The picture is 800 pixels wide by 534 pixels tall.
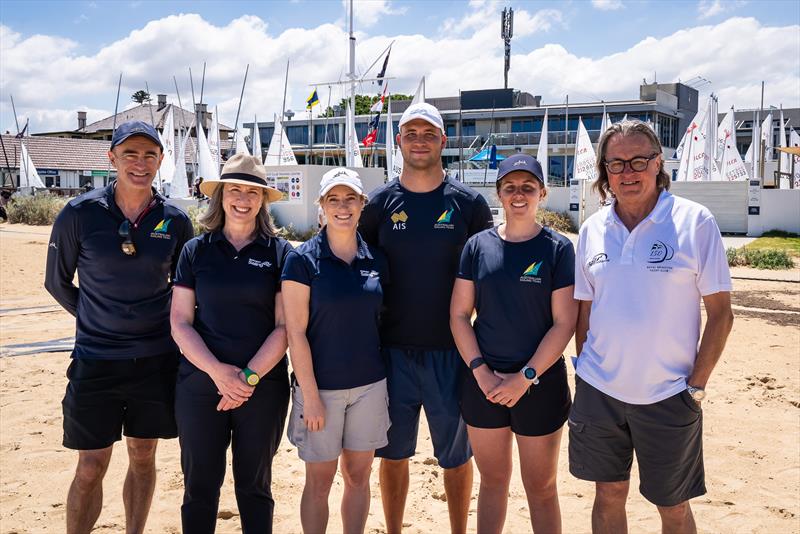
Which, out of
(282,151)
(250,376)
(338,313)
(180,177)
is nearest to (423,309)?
(338,313)

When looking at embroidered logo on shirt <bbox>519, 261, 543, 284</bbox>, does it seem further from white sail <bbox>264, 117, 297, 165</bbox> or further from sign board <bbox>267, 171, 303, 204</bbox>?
white sail <bbox>264, 117, 297, 165</bbox>

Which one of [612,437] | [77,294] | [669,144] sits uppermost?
[669,144]

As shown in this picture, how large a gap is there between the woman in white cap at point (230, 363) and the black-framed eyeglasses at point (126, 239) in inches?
15.5

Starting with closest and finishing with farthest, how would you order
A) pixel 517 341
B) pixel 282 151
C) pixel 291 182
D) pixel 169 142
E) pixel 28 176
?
pixel 517 341, pixel 291 182, pixel 282 151, pixel 169 142, pixel 28 176

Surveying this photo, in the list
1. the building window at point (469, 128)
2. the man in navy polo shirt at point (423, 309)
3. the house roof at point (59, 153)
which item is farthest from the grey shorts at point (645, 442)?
the building window at point (469, 128)

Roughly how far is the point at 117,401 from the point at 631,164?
2.85 metres

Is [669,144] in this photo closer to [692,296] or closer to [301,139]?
[301,139]

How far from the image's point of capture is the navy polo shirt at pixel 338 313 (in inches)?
125

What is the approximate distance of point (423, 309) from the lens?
140 inches

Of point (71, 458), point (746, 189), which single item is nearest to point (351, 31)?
point (746, 189)

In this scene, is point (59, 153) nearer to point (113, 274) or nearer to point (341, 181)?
point (113, 274)

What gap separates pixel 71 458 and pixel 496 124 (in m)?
58.3

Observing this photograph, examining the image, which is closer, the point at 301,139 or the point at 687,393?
the point at 687,393

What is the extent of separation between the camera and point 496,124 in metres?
60.3
